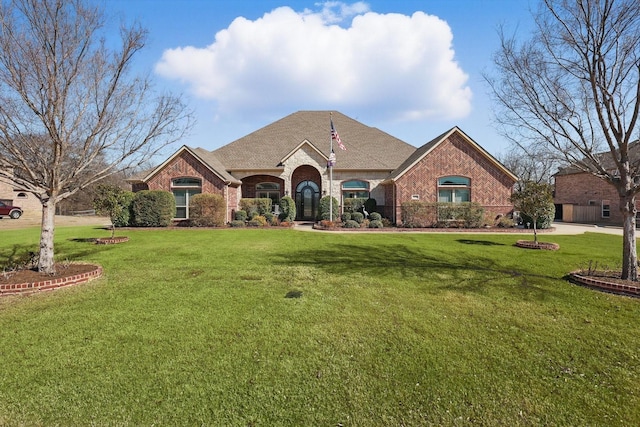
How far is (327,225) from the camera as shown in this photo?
62.4 feet

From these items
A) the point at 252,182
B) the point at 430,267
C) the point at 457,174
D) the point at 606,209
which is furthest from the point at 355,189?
the point at 606,209

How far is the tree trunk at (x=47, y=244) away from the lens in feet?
24.1

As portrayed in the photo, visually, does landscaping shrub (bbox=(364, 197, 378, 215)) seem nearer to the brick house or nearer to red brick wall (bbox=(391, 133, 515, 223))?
red brick wall (bbox=(391, 133, 515, 223))

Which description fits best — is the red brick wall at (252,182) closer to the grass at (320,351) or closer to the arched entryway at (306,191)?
the arched entryway at (306,191)

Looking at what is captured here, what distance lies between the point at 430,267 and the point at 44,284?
8922 millimetres

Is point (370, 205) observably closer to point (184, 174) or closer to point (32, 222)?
point (184, 174)

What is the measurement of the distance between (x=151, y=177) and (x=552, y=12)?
71.6 ft

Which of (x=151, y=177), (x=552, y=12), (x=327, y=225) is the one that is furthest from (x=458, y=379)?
(x=151, y=177)

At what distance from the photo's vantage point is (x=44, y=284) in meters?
6.63

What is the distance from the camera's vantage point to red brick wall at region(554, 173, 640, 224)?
A: 27.5 meters

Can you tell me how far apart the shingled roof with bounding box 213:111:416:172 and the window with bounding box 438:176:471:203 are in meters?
4.06

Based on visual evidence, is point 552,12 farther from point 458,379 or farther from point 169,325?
point 169,325

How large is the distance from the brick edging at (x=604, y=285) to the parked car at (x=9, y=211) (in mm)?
40693

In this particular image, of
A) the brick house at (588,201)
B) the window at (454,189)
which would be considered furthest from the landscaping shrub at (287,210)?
the brick house at (588,201)
